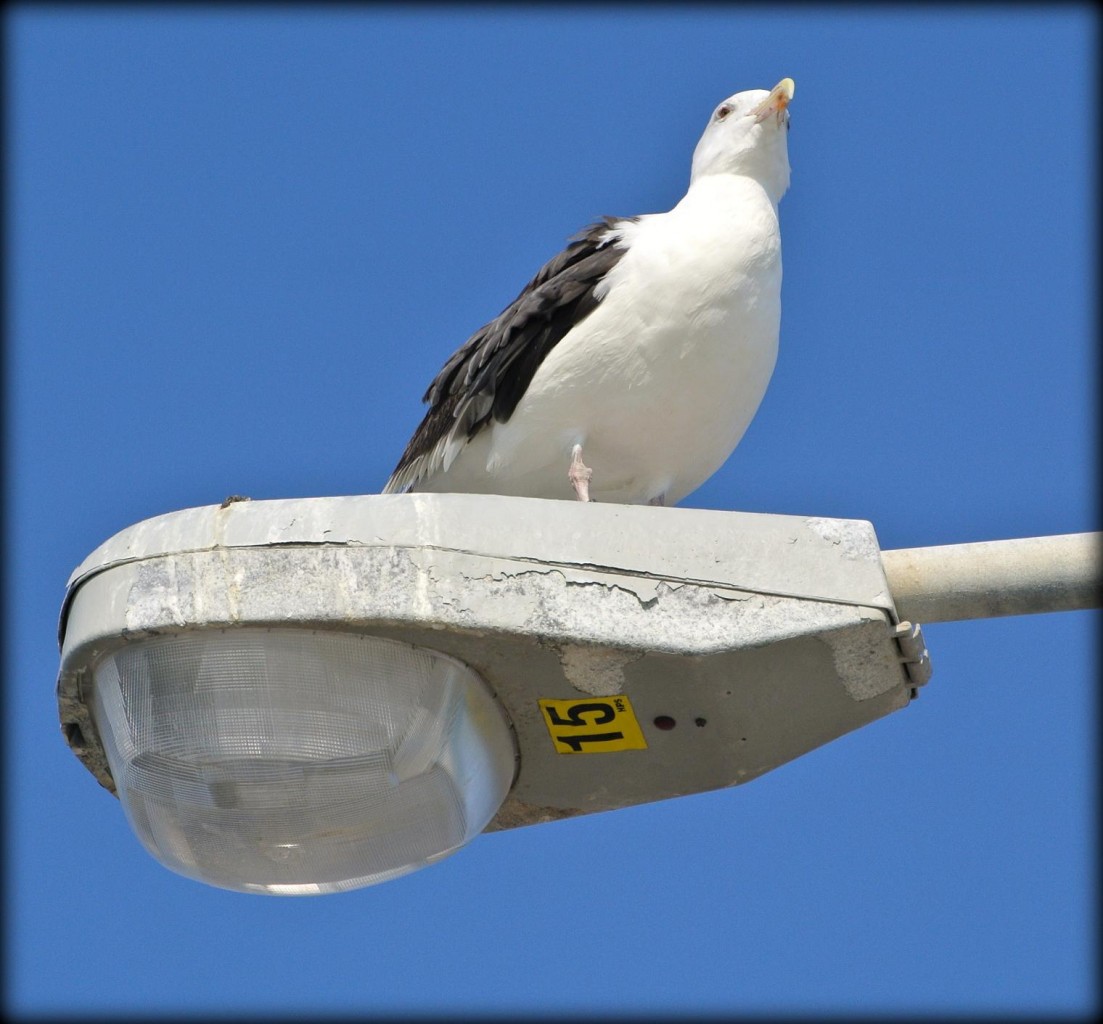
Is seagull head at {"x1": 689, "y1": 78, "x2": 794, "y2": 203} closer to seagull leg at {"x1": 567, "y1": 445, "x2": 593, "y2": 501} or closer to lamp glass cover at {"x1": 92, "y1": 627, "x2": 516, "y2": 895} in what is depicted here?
seagull leg at {"x1": 567, "y1": 445, "x2": 593, "y2": 501}

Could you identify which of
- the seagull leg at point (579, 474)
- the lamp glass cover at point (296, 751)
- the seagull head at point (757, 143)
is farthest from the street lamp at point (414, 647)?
the seagull head at point (757, 143)

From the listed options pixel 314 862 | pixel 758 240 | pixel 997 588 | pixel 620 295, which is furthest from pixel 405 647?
pixel 758 240

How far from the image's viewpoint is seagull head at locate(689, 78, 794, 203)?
23.0ft

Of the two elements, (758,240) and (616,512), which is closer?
(616,512)

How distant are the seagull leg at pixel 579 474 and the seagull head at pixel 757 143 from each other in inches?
56.1

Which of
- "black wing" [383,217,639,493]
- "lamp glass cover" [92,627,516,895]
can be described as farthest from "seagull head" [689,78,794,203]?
"lamp glass cover" [92,627,516,895]

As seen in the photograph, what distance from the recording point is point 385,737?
175 inches

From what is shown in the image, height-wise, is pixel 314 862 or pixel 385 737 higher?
pixel 385 737

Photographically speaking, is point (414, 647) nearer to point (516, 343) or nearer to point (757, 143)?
point (516, 343)

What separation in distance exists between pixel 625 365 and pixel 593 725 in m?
1.85

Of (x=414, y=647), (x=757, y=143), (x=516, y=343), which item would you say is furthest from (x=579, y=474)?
(x=414, y=647)

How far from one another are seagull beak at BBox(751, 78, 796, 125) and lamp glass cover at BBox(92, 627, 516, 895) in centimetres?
332

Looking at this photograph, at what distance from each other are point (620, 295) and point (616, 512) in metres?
1.95

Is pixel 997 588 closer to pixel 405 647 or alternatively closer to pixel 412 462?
pixel 405 647
